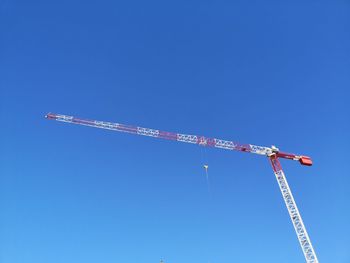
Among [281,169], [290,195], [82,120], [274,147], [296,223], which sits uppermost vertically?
[82,120]

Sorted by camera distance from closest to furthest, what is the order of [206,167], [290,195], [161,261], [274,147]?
1. [206,167]
2. [290,195]
3. [274,147]
4. [161,261]

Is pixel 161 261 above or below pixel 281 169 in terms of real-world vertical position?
below

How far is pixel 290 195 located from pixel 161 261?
165 feet

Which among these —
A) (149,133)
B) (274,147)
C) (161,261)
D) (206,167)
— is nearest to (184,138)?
(149,133)

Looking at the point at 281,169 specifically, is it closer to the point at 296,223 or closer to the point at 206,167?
the point at 296,223

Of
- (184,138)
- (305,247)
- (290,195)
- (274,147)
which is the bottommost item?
(305,247)

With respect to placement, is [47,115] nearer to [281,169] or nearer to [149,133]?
[149,133]

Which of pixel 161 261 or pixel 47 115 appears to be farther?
pixel 161 261

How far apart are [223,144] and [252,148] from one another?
9.03 m

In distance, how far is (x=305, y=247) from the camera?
325 ft

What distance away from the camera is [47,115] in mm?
112375

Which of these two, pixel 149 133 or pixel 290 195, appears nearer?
pixel 290 195

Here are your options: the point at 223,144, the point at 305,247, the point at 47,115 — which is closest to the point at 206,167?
the point at 223,144

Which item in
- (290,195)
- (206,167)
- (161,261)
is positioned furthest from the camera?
(161,261)
